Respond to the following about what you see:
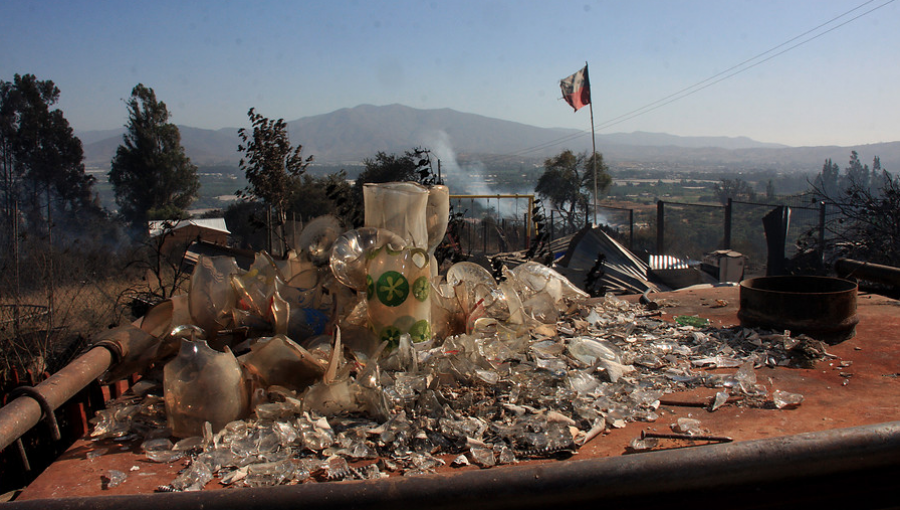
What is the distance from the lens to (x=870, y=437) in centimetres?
191

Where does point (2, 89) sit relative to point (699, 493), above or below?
above

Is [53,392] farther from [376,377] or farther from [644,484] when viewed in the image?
[644,484]

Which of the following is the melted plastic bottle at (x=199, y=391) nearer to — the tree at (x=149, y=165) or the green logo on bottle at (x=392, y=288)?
the green logo on bottle at (x=392, y=288)

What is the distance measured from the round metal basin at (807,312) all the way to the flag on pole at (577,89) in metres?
18.0

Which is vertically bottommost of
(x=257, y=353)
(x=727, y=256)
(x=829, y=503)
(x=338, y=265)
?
(x=727, y=256)

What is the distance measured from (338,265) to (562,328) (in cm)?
156

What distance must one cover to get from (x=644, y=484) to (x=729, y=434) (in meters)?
0.71

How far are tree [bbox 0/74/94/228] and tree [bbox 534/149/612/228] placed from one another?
26104mm

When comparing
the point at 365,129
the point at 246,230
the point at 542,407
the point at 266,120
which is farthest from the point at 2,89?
the point at 365,129

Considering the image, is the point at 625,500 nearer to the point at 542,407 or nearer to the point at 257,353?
the point at 542,407

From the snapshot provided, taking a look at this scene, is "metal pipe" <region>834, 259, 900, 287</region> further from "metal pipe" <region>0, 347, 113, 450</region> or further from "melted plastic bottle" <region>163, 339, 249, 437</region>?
"metal pipe" <region>0, 347, 113, 450</region>

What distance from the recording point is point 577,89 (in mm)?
20844

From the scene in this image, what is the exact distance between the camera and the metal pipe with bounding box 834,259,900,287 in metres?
4.55

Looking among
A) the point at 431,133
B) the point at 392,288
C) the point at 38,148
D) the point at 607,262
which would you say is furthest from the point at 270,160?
the point at 431,133
